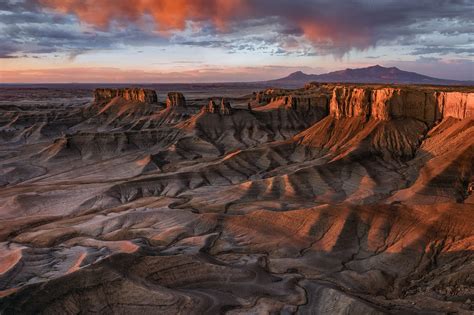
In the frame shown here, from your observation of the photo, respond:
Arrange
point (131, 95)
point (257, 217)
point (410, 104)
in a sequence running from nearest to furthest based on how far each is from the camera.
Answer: point (257, 217) < point (410, 104) < point (131, 95)

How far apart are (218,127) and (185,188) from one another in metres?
42.9

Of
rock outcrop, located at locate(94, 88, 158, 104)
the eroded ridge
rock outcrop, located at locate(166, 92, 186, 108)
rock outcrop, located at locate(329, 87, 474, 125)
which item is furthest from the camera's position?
rock outcrop, located at locate(94, 88, 158, 104)

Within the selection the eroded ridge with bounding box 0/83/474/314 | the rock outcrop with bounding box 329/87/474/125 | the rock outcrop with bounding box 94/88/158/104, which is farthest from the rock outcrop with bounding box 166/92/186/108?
the rock outcrop with bounding box 329/87/474/125

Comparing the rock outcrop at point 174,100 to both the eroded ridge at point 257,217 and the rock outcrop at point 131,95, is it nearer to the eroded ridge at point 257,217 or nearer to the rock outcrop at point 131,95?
the rock outcrop at point 131,95

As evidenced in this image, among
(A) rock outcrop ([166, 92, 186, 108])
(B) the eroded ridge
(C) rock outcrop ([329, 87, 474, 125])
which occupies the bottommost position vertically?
(B) the eroded ridge

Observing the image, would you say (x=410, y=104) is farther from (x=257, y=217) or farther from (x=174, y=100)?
(x=174, y=100)

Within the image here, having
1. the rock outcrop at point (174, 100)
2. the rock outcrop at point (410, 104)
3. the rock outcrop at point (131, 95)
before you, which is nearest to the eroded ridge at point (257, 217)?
the rock outcrop at point (410, 104)

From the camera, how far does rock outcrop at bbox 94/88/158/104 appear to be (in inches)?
5945

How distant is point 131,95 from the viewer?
155500 mm

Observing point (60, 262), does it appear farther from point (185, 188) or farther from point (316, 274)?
point (185, 188)

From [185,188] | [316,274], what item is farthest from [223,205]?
[316,274]

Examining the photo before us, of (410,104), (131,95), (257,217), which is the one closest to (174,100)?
(131,95)

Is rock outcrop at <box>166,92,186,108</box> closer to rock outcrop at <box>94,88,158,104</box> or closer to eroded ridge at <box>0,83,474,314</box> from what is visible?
rock outcrop at <box>94,88,158,104</box>

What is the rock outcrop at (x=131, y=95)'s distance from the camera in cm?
15100
